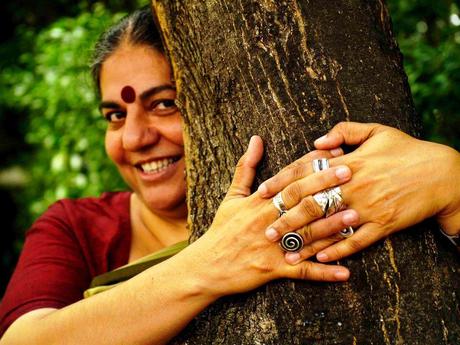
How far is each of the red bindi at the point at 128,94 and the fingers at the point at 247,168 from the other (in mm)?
932

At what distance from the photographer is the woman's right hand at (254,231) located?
4.87 feet

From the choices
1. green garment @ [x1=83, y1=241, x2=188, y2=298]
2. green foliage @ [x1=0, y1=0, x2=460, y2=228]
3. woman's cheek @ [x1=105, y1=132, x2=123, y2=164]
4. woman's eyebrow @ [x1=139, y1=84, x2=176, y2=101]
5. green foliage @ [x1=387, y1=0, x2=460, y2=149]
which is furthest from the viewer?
green foliage @ [x1=0, y1=0, x2=460, y2=228]

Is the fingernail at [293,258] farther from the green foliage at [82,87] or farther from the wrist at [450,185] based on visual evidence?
the green foliage at [82,87]

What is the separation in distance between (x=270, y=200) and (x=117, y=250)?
1.31 meters

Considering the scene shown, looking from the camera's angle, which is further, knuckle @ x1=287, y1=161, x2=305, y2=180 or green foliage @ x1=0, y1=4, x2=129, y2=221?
green foliage @ x1=0, y1=4, x2=129, y2=221

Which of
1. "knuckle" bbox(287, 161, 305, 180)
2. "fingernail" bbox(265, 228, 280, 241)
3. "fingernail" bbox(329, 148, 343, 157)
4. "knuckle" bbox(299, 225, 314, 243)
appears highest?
"fingernail" bbox(329, 148, 343, 157)

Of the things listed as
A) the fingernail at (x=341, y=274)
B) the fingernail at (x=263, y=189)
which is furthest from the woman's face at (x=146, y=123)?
the fingernail at (x=341, y=274)

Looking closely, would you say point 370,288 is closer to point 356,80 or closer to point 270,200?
point 270,200

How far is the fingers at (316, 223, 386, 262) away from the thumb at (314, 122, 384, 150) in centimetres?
23

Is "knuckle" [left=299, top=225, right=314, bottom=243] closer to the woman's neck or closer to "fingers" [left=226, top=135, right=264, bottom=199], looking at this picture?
"fingers" [left=226, top=135, right=264, bottom=199]

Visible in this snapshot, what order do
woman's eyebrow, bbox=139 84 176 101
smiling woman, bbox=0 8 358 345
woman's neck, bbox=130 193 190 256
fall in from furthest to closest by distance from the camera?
1. woman's neck, bbox=130 193 190 256
2. woman's eyebrow, bbox=139 84 176 101
3. smiling woman, bbox=0 8 358 345

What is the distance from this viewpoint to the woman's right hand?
1484 millimetres

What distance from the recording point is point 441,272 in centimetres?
155

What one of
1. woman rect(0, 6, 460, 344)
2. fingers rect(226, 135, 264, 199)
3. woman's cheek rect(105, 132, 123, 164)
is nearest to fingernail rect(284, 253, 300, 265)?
woman rect(0, 6, 460, 344)
